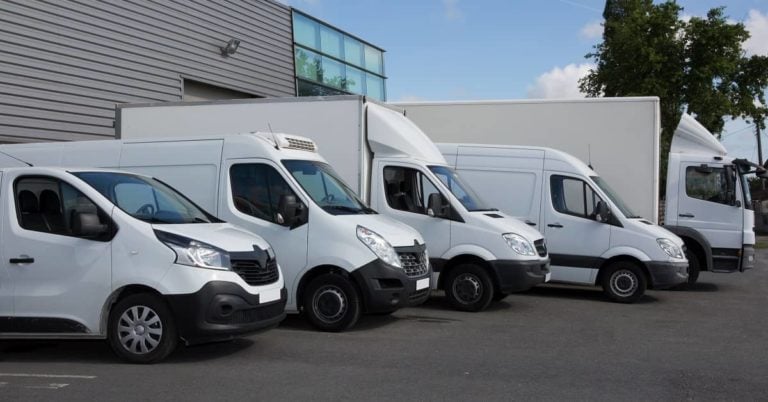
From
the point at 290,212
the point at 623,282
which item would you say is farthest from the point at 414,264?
the point at 623,282

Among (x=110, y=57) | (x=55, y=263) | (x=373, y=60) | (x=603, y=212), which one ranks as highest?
(x=373, y=60)

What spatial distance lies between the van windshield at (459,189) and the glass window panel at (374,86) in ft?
45.3

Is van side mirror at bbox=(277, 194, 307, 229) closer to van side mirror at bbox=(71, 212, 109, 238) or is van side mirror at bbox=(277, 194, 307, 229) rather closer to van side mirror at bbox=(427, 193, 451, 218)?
van side mirror at bbox=(71, 212, 109, 238)

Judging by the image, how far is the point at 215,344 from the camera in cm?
816

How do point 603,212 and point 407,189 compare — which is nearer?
point 407,189

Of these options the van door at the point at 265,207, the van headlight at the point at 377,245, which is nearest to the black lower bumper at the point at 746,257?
the van headlight at the point at 377,245

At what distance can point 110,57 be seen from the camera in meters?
16.0

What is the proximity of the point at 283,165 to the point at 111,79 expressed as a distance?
8.66m

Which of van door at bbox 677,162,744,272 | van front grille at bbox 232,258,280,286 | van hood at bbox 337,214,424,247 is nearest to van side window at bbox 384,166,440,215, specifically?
van hood at bbox 337,214,424,247

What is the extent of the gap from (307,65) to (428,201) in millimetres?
12673

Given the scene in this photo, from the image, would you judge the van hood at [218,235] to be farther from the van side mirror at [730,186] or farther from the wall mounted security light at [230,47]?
the wall mounted security light at [230,47]

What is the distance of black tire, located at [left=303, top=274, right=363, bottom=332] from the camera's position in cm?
868

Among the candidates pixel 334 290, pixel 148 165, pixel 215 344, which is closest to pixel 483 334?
pixel 334 290

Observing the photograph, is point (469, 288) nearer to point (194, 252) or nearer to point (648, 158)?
point (194, 252)
